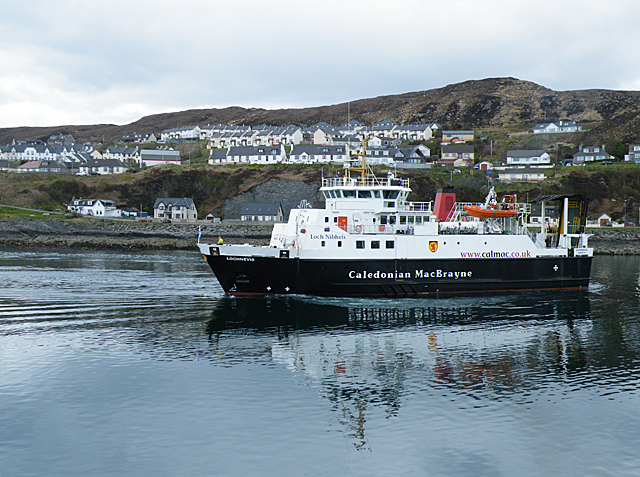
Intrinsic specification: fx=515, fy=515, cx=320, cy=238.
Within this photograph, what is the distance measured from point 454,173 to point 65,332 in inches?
3346

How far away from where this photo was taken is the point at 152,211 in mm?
91562

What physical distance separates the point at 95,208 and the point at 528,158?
82.4m

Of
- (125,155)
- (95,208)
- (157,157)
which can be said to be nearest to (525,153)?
(157,157)

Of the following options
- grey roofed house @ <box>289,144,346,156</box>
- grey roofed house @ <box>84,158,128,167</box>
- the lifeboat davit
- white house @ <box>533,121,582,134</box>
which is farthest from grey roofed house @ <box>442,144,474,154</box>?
the lifeboat davit

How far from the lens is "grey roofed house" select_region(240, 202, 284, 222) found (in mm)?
84125

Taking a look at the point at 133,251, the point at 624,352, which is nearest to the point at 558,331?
the point at 624,352

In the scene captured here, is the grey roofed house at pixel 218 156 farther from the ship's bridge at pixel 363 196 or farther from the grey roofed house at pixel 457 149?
the ship's bridge at pixel 363 196

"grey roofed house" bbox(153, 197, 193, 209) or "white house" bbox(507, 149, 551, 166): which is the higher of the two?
"white house" bbox(507, 149, 551, 166)

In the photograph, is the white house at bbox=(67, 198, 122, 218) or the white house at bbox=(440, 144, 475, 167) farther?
the white house at bbox=(440, 144, 475, 167)

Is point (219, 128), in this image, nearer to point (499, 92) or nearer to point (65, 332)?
point (499, 92)

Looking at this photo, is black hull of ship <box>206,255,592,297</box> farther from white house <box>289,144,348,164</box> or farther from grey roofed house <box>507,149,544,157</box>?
grey roofed house <box>507,149,544,157</box>

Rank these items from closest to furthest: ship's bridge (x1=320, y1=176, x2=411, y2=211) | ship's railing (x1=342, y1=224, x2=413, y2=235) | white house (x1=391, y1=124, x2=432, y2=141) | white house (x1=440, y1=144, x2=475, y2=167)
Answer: ship's railing (x1=342, y1=224, x2=413, y2=235) → ship's bridge (x1=320, y1=176, x2=411, y2=211) → white house (x1=440, y1=144, x2=475, y2=167) → white house (x1=391, y1=124, x2=432, y2=141)

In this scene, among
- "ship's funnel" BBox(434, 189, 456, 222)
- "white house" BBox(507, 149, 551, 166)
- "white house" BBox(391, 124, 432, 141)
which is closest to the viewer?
"ship's funnel" BBox(434, 189, 456, 222)

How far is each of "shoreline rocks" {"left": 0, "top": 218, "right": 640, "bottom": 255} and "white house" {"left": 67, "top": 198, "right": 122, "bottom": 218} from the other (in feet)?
27.2
